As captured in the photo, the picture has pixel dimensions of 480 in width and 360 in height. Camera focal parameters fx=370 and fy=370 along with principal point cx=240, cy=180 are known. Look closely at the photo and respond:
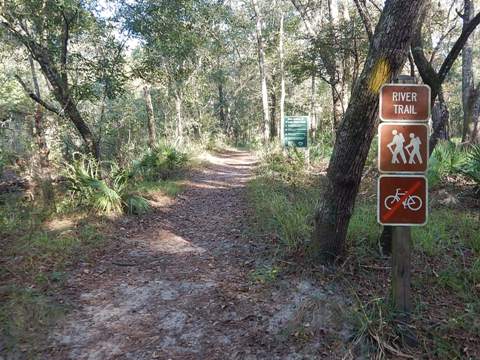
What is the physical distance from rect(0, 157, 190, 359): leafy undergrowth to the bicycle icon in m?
3.20

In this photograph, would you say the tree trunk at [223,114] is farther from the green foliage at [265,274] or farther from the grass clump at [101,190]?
the green foliage at [265,274]

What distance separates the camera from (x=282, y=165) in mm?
11891

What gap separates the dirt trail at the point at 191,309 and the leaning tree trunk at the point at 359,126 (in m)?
0.67

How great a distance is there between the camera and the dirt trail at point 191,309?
322 centimetres

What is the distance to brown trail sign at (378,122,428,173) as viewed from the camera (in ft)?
9.39

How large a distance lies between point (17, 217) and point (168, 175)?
6190 millimetres

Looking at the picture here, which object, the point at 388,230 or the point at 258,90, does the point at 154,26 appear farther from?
the point at 258,90

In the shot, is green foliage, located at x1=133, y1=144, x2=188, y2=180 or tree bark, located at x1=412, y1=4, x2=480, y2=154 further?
green foliage, located at x1=133, y1=144, x2=188, y2=180

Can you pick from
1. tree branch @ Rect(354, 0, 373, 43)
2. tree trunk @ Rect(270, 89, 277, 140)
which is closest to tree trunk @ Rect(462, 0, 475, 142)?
tree branch @ Rect(354, 0, 373, 43)

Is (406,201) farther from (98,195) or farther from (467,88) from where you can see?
(467,88)

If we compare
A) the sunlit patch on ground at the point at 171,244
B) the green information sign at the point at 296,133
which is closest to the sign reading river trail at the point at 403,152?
the sunlit patch on ground at the point at 171,244

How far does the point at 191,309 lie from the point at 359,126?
101 inches

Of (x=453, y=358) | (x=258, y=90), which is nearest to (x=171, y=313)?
(x=453, y=358)

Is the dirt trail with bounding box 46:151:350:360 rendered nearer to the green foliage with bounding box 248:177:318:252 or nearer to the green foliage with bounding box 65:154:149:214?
the green foliage with bounding box 248:177:318:252
